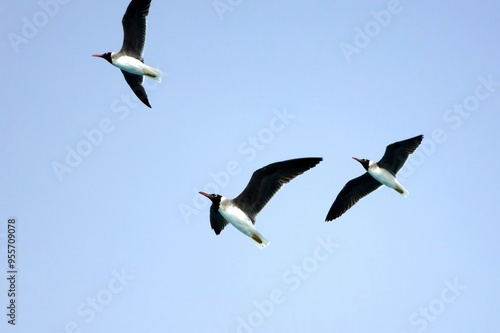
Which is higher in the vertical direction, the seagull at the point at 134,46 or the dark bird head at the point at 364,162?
the dark bird head at the point at 364,162

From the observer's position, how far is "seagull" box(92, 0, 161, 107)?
60.6ft

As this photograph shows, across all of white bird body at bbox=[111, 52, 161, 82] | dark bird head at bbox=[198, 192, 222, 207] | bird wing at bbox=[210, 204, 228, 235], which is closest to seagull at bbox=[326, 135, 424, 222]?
bird wing at bbox=[210, 204, 228, 235]

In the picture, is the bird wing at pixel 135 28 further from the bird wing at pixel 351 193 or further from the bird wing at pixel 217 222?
the bird wing at pixel 351 193

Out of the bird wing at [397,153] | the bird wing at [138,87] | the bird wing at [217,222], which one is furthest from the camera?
the bird wing at [138,87]

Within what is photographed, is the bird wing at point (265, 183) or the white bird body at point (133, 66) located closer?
the bird wing at point (265, 183)

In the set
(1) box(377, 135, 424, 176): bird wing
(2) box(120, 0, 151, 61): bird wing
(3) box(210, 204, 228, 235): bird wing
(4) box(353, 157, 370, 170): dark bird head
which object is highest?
(1) box(377, 135, 424, 176): bird wing

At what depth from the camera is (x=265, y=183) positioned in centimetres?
Result: 1531

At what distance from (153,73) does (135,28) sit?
151 cm

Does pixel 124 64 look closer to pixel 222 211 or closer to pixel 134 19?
pixel 134 19

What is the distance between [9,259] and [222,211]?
694cm

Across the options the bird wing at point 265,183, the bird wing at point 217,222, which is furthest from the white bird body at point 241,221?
the bird wing at point 217,222

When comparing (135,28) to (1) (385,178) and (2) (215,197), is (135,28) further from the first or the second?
(1) (385,178)

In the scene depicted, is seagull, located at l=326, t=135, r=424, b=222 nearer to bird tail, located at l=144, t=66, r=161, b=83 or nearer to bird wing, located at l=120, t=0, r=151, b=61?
bird tail, located at l=144, t=66, r=161, b=83

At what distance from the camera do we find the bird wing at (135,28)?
61.0 ft
